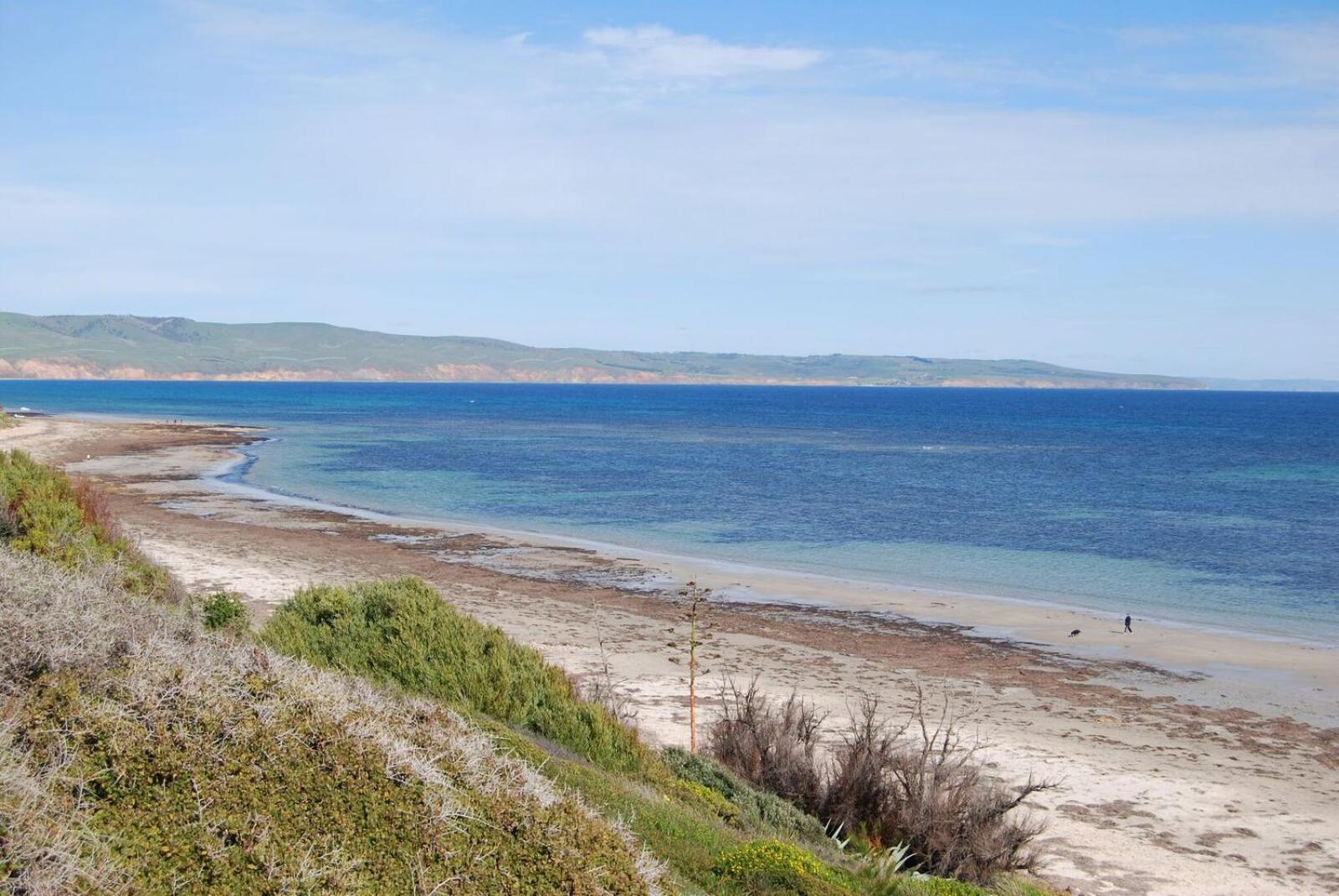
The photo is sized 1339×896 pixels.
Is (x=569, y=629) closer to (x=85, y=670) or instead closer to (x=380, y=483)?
(x=85, y=670)

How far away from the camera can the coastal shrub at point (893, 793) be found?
36.7 ft

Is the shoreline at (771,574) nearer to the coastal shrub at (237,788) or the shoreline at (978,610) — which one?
the shoreline at (978,610)

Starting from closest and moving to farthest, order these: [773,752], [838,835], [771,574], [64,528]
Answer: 1. [838,835]
2. [773,752]
3. [64,528]
4. [771,574]

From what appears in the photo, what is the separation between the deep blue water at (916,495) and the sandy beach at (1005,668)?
4.02 meters

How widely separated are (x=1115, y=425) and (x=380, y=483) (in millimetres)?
100070

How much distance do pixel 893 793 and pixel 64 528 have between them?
1075cm

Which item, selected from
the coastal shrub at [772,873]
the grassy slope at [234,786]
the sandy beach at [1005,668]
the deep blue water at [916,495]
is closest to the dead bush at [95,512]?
the sandy beach at [1005,668]

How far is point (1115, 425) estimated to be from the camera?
128m

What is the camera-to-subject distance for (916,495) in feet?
174

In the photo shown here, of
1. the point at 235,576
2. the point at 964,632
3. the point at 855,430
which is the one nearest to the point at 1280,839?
the point at 964,632

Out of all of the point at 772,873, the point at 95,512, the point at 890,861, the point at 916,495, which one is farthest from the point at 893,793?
the point at 916,495

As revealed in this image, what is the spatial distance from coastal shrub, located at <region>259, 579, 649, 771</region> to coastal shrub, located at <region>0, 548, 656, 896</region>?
4704 millimetres

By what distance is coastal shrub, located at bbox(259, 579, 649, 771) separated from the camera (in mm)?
11422

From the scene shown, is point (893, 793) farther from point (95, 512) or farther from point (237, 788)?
point (95, 512)
